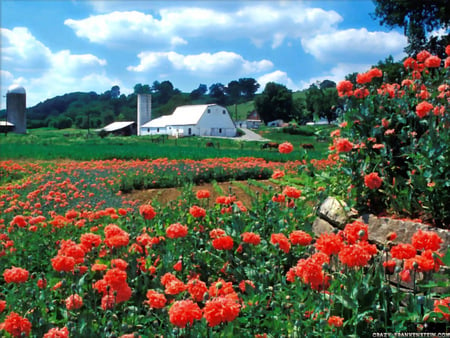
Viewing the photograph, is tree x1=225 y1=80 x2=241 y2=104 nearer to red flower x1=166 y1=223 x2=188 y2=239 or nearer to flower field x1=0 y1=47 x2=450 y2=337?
flower field x1=0 y1=47 x2=450 y2=337

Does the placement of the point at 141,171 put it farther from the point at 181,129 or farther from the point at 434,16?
the point at 181,129

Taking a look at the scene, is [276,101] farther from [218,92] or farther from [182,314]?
[182,314]

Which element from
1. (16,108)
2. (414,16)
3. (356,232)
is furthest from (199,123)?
(356,232)

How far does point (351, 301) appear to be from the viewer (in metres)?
2.31

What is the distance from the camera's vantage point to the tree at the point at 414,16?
73.6 feet

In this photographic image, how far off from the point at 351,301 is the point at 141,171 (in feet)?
31.8

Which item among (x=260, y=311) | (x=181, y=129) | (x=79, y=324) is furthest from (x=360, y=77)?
(x=181, y=129)

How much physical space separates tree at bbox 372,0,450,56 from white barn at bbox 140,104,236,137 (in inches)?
1463

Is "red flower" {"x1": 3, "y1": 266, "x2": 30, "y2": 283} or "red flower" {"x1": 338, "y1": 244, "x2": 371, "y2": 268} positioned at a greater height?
"red flower" {"x1": 338, "y1": 244, "x2": 371, "y2": 268}

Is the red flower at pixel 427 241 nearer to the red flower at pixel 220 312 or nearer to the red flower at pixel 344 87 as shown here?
the red flower at pixel 220 312

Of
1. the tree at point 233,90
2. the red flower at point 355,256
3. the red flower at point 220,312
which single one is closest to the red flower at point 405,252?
the red flower at point 355,256

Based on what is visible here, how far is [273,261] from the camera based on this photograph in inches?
122

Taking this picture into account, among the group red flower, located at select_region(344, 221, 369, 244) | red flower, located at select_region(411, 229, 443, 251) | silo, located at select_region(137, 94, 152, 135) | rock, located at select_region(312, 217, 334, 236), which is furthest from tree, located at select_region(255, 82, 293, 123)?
red flower, located at select_region(411, 229, 443, 251)

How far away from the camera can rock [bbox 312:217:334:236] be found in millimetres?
4631
